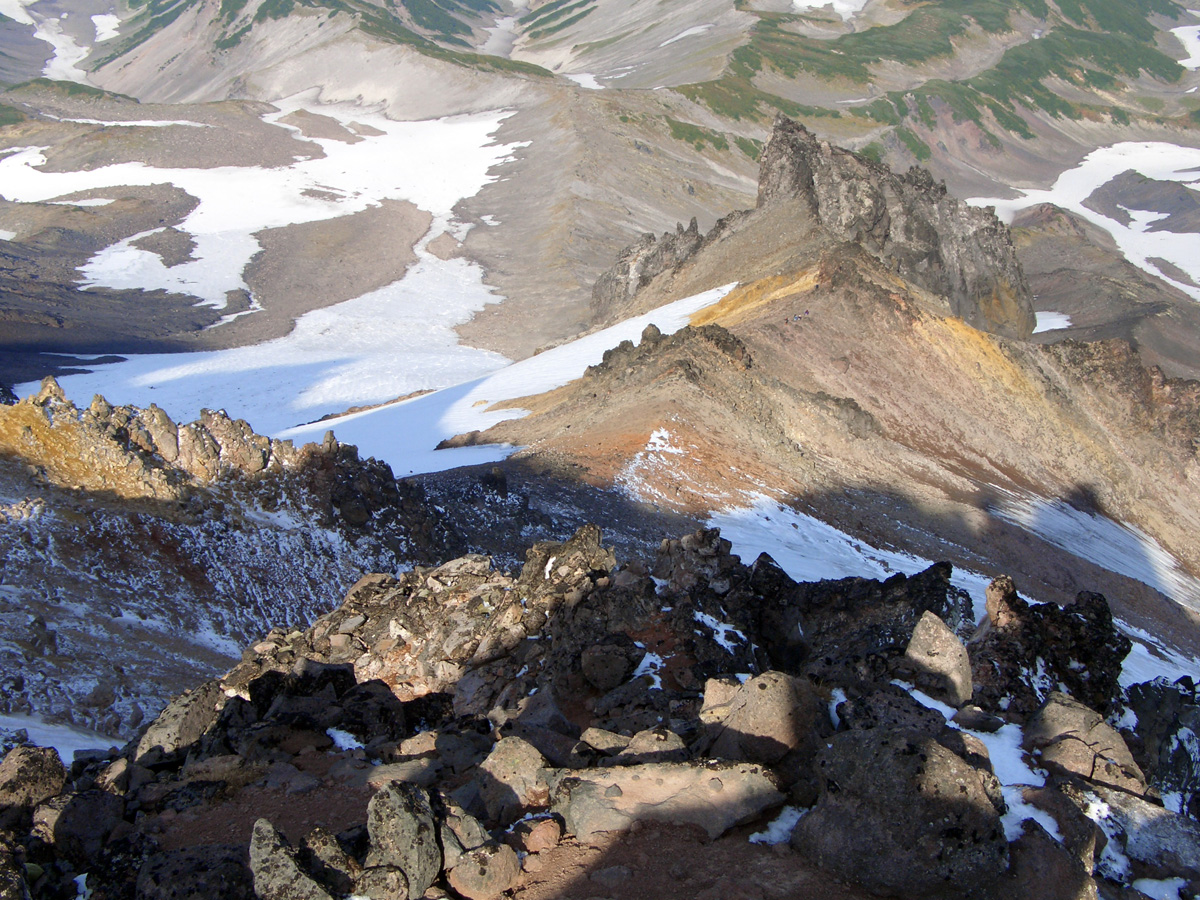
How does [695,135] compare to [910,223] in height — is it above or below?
below

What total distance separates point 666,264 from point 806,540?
2609 cm

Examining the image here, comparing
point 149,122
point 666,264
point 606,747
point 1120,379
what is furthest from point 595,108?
point 606,747

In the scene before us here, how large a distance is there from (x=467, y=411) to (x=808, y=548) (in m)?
10.9

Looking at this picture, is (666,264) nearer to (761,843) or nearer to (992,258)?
(992,258)

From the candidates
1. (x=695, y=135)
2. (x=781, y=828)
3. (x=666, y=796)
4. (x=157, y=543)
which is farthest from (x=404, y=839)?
(x=695, y=135)

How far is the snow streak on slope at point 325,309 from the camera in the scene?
113 ft

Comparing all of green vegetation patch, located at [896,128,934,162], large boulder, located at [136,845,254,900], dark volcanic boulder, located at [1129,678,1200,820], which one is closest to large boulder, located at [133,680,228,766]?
large boulder, located at [136,845,254,900]

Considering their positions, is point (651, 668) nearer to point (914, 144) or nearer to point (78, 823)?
point (78, 823)

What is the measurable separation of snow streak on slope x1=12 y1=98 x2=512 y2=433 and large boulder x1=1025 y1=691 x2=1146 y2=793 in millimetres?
28771

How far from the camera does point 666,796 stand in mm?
5066

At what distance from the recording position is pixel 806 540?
1523cm

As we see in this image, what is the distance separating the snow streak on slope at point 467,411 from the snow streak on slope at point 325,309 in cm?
876

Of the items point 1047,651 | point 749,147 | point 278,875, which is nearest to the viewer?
point 278,875

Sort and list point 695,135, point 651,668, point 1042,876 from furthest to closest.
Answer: point 695,135
point 651,668
point 1042,876
